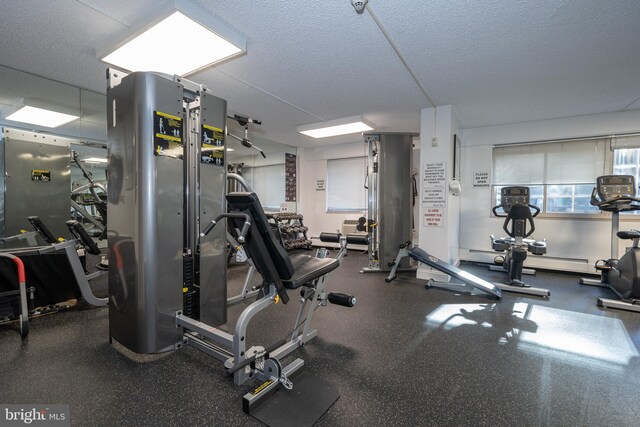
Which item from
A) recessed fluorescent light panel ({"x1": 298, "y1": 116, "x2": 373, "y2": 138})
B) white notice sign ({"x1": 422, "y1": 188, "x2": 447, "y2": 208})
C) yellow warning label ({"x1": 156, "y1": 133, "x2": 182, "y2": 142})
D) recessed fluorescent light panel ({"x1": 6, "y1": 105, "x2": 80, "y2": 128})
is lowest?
white notice sign ({"x1": 422, "y1": 188, "x2": 447, "y2": 208})

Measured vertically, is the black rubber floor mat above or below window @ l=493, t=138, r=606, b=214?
below

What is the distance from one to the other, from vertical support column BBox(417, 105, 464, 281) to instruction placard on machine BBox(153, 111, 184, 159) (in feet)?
11.5

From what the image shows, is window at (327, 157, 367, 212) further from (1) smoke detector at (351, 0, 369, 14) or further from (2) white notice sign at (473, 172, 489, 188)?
(1) smoke detector at (351, 0, 369, 14)

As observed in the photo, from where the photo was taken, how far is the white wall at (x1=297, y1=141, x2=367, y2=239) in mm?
7238

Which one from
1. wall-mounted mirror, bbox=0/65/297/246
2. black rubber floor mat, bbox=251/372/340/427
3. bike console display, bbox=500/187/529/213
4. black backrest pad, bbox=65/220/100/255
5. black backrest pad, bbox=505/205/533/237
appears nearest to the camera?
black rubber floor mat, bbox=251/372/340/427

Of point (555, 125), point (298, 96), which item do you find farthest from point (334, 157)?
point (555, 125)

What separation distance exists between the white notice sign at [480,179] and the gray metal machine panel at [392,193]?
1484mm

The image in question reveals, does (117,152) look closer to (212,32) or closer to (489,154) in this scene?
(212,32)

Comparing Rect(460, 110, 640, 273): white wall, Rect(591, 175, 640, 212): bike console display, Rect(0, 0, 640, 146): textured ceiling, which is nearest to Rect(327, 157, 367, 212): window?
Rect(460, 110, 640, 273): white wall

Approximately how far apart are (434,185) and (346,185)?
2982 mm

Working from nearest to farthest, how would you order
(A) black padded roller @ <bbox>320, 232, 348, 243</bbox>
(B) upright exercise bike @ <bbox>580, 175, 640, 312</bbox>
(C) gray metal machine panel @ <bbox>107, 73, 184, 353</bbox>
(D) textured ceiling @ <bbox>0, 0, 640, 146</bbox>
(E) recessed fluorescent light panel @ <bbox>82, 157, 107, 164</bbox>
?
(C) gray metal machine panel @ <bbox>107, 73, 184, 353</bbox> < (D) textured ceiling @ <bbox>0, 0, 640, 146</bbox> < (A) black padded roller @ <bbox>320, 232, 348, 243</bbox> < (B) upright exercise bike @ <bbox>580, 175, 640, 312</bbox> < (E) recessed fluorescent light panel @ <bbox>82, 157, 107, 164</bbox>

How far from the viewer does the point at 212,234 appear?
7.56ft

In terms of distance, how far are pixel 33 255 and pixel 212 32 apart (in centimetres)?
270

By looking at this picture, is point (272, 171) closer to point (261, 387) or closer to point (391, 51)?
point (391, 51)
